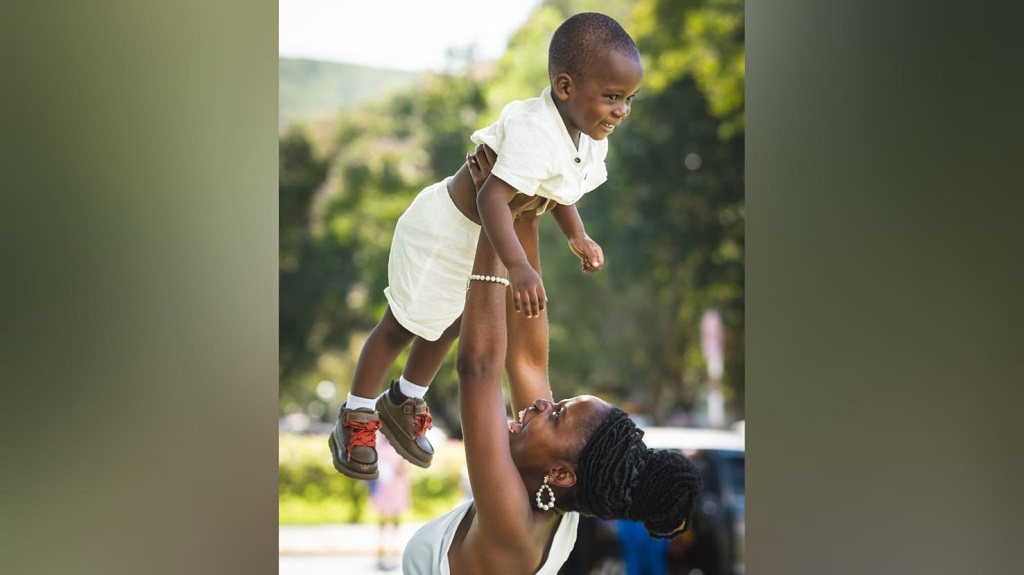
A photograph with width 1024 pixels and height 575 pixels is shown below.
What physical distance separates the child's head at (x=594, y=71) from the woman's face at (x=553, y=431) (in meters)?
0.69

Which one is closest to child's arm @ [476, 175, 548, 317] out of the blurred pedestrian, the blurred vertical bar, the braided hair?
the braided hair

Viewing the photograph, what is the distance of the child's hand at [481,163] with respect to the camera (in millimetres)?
2668

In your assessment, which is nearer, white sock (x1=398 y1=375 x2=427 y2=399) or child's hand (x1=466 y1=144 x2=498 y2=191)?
child's hand (x1=466 y1=144 x2=498 y2=191)

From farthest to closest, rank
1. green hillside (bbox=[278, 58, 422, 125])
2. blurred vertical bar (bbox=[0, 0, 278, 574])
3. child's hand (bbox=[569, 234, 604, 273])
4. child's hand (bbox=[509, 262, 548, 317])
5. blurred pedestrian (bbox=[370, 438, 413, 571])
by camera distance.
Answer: green hillside (bbox=[278, 58, 422, 125]) < blurred pedestrian (bbox=[370, 438, 413, 571]) < blurred vertical bar (bbox=[0, 0, 278, 574]) < child's hand (bbox=[569, 234, 604, 273]) < child's hand (bbox=[509, 262, 548, 317])

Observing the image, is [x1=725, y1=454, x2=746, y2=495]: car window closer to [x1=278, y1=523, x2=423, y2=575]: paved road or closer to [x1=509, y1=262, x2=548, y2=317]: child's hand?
[x1=278, y1=523, x2=423, y2=575]: paved road

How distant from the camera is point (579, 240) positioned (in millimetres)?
2865

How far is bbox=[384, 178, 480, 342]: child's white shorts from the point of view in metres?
2.84

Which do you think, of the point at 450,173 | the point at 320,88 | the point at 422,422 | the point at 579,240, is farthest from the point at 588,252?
the point at 320,88

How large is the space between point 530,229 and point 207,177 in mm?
931

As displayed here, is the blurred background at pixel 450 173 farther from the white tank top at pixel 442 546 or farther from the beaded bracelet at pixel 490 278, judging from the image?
the beaded bracelet at pixel 490 278

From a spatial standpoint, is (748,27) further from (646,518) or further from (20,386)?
(20,386)

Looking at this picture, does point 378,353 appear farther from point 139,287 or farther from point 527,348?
point 139,287

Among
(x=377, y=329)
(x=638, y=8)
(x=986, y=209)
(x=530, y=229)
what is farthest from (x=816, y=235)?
(x=638, y=8)

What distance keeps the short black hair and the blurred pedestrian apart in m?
6.70
